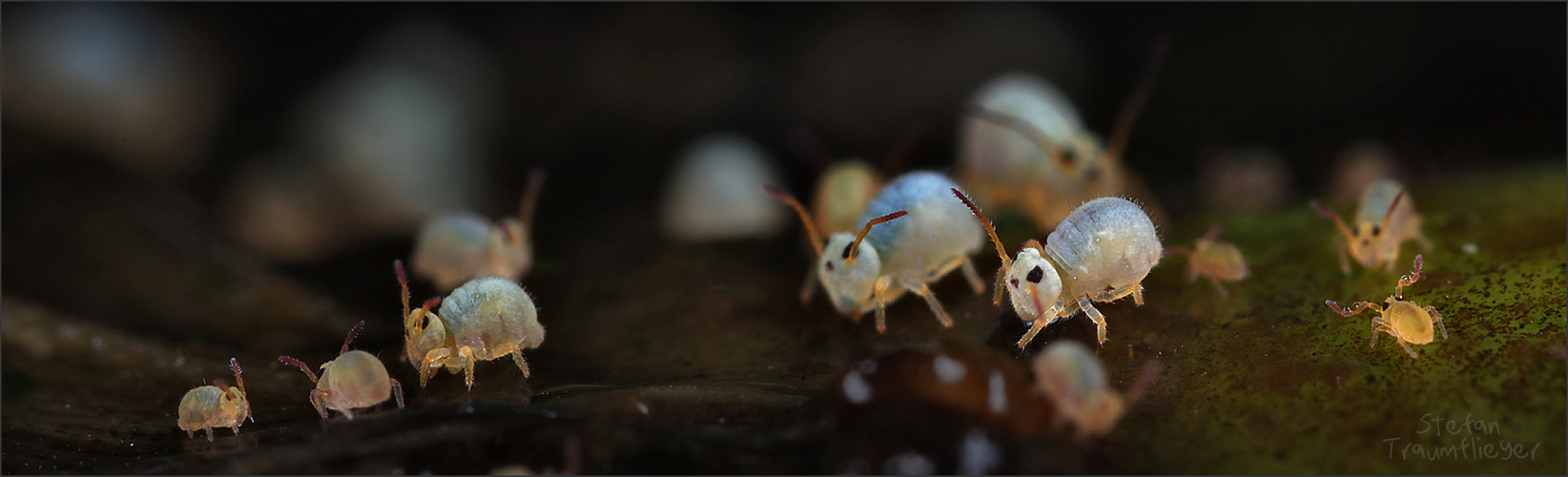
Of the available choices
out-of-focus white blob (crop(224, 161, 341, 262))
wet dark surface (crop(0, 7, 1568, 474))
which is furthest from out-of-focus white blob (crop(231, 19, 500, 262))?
wet dark surface (crop(0, 7, 1568, 474))

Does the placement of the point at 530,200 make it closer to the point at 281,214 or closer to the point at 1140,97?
the point at 281,214

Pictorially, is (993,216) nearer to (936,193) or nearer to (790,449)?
(936,193)

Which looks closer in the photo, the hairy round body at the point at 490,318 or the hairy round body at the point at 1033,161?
the hairy round body at the point at 490,318

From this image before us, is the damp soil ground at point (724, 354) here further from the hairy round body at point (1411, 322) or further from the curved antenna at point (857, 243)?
the curved antenna at point (857, 243)

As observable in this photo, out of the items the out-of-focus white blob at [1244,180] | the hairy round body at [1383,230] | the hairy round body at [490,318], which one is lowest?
the hairy round body at [490,318]

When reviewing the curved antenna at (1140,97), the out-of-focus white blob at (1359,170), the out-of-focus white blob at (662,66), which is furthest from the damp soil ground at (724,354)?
the out-of-focus white blob at (662,66)

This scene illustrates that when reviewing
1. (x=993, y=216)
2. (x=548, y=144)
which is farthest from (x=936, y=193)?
(x=548, y=144)

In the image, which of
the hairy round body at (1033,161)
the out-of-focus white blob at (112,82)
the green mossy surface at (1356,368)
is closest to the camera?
the green mossy surface at (1356,368)

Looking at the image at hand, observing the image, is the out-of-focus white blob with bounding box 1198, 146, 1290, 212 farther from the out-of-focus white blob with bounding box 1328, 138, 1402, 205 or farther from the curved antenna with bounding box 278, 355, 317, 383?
the curved antenna with bounding box 278, 355, 317, 383

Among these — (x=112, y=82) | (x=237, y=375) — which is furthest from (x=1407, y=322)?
(x=112, y=82)
